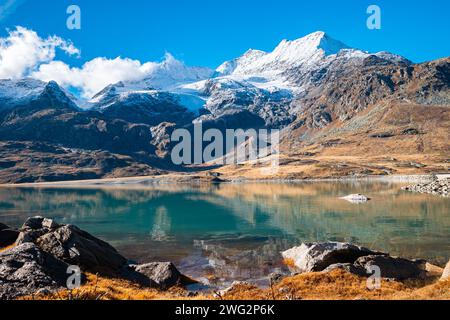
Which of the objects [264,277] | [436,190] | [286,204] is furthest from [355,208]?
[264,277]

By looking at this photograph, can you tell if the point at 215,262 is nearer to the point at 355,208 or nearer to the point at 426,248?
the point at 426,248

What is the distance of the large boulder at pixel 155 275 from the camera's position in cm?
3538

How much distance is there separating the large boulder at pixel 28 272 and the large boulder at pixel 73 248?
3.40 m

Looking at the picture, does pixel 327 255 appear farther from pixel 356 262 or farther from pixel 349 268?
pixel 349 268

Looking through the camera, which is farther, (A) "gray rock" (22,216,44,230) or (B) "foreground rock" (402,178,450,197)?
(B) "foreground rock" (402,178,450,197)

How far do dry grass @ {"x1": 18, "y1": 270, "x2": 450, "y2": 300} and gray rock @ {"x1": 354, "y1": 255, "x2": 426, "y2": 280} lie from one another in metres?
2.07

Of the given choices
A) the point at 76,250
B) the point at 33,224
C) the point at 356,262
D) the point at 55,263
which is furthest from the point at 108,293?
the point at 356,262

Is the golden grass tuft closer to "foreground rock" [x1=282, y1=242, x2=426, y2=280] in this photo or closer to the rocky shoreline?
the rocky shoreline

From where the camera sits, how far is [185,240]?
7038cm

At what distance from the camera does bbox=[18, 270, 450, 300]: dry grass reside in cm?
2547
